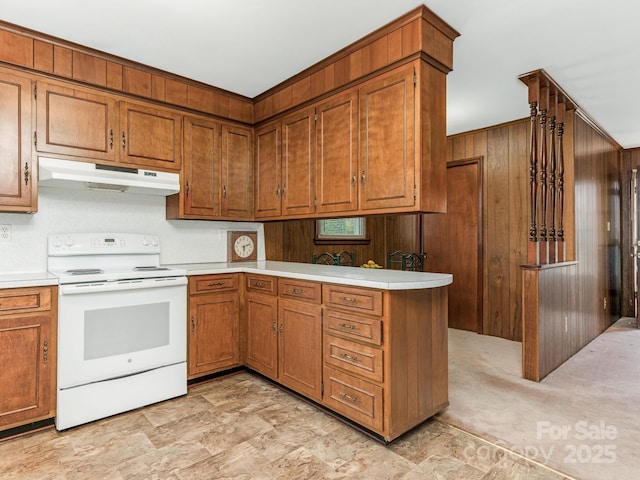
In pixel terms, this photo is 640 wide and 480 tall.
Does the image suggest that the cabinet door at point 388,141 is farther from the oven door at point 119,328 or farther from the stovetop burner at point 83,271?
the stovetop burner at point 83,271

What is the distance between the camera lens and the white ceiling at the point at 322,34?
2.17 meters

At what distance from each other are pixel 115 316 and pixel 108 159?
1.16m

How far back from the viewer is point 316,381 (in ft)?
8.20

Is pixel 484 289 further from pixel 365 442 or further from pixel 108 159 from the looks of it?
pixel 108 159

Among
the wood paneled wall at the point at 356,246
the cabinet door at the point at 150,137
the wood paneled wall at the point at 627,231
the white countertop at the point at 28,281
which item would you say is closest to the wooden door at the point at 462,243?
the wood paneled wall at the point at 356,246

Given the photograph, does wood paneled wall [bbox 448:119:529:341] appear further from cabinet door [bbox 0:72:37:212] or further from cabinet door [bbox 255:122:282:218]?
cabinet door [bbox 0:72:37:212]

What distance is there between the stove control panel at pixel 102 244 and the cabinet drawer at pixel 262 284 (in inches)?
33.3

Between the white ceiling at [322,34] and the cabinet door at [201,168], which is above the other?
the white ceiling at [322,34]

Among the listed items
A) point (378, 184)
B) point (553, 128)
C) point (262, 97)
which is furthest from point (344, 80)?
point (553, 128)

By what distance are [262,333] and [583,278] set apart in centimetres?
341

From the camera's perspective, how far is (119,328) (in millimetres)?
2504

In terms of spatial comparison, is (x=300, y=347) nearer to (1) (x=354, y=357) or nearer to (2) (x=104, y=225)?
(1) (x=354, y=357)

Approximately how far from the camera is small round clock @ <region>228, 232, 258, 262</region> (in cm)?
372

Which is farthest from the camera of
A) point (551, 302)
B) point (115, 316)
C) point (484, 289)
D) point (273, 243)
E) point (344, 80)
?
point (484, 289)
